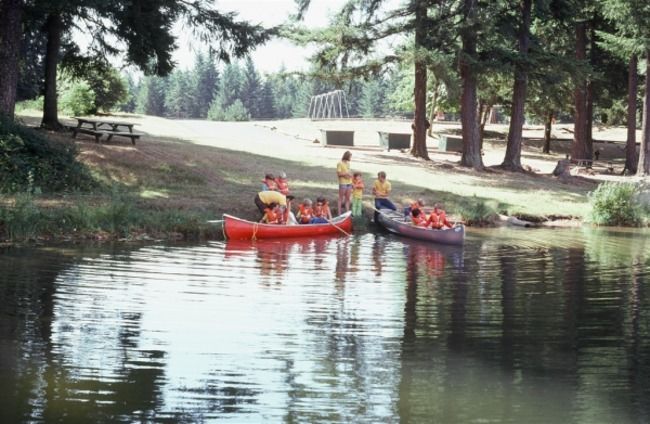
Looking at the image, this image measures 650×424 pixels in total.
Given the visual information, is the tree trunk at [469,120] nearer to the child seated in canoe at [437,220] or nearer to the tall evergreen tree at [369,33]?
the tall evergreen tree at [369,33]

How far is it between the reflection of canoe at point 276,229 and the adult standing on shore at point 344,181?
1.63m

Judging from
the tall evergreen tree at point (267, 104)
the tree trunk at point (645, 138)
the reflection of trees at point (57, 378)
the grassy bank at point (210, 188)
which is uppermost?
the tall evergreen tree at point (267, 104)

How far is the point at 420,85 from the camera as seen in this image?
1428 inches

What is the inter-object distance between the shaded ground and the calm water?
6926mm

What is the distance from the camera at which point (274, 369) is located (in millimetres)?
9039

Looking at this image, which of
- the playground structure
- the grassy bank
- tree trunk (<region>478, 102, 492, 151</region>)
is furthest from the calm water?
the playground structure

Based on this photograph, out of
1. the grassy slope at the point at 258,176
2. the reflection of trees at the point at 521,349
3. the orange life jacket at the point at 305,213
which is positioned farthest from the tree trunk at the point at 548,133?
the reflection of trees at the point at 521,349

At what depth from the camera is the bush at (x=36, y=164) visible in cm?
2181

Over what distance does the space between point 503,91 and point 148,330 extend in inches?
1490

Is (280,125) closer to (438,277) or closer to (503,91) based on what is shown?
(503,91)

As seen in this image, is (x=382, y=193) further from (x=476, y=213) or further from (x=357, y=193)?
(x=476, y=213)

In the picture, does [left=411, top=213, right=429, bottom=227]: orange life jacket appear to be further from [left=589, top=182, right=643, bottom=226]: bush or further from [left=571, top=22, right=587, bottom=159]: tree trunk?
[left=571, top=22, right=587, bottom=159]: tree trunk

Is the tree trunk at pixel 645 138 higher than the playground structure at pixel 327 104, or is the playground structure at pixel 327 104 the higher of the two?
the playground structure at pixel 327 104

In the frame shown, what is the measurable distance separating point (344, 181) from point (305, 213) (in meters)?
2.04
